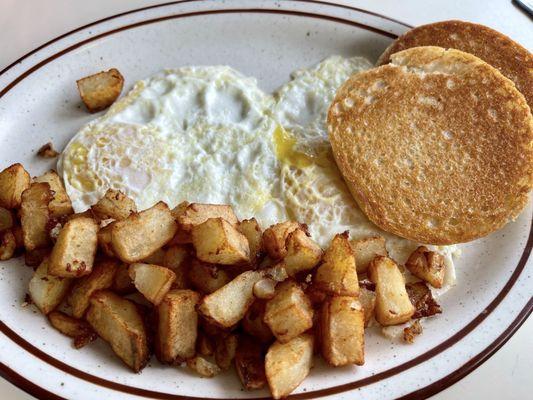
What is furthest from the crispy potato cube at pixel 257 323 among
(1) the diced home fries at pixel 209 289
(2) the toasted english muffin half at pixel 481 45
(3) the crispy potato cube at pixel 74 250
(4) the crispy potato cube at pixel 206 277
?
(2) the toasted english muffin half at pixel 481 45

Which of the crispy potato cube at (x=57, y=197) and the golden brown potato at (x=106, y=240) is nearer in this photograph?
the golden brown potato at (x=106, y=240)

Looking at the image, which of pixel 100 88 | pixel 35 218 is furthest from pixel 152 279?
pixel 100 88

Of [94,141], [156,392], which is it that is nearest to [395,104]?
[94,141]

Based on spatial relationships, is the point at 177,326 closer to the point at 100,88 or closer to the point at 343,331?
the point at 343,331

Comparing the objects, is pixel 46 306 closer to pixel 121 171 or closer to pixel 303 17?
pixel 121 171

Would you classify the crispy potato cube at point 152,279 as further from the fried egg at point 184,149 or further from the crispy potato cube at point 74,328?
the fried egg at point 184,149
